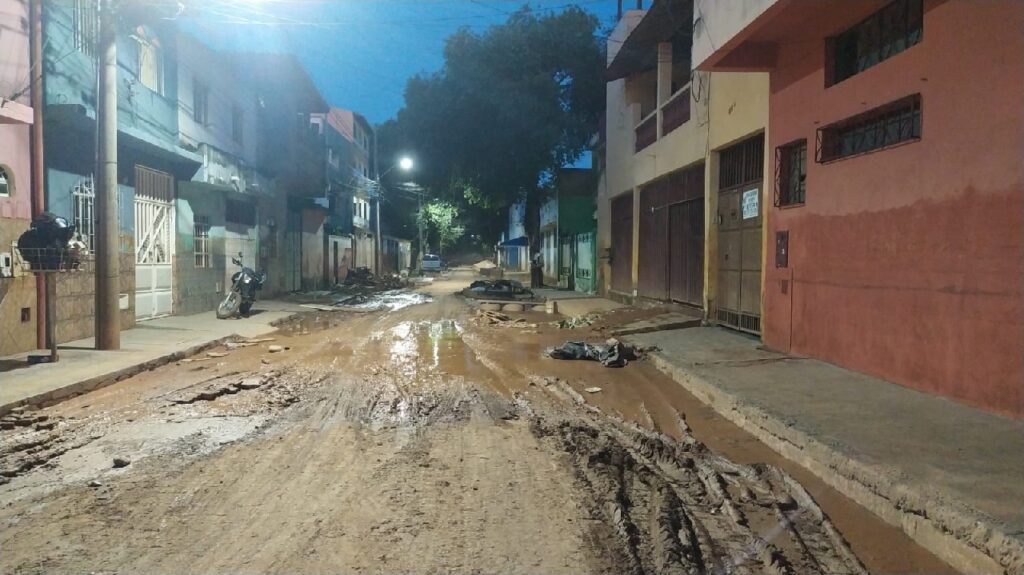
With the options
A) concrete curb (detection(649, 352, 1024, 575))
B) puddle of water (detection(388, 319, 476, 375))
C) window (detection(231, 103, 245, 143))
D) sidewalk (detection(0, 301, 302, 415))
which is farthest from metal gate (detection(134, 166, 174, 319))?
concrete curb (detection(649, 352, 1024, 575))

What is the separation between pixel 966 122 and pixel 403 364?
738 centimetres

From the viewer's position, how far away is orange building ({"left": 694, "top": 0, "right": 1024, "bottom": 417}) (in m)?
5.45

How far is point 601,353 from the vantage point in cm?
Result: 1024

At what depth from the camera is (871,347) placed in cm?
725

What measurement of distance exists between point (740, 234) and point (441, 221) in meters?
47.8

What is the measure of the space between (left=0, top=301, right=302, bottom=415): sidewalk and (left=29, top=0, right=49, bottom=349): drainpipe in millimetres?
622

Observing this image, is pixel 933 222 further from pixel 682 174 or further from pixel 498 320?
pixel 498 320

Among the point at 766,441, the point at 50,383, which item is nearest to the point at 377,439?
the point at 766,441

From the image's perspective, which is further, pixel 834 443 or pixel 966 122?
pixel 966 122

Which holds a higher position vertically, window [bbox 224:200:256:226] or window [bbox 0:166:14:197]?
window [bbox 224:200:256:226]

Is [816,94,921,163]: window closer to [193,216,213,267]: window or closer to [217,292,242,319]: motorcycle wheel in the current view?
[217,292,242,319]: motorcycle wheel

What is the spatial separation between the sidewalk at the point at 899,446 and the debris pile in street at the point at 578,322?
6.35m

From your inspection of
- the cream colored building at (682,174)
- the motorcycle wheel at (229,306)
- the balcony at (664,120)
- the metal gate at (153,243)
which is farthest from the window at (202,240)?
the balcony at (664,120)

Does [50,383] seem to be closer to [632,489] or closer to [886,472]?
[632,489]
